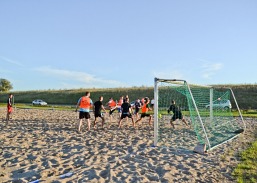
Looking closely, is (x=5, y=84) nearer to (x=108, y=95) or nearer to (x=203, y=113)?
(x=108, y=95)

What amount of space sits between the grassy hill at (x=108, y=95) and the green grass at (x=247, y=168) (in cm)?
3453

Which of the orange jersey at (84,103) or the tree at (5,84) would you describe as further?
the tree at (5,84)

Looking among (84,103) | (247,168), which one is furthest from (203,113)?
(247,168)

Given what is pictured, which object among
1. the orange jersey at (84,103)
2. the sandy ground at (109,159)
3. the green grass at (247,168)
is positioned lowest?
the green grass at (247,168)

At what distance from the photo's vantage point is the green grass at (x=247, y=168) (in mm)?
5645

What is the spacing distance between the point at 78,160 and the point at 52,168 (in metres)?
0.85

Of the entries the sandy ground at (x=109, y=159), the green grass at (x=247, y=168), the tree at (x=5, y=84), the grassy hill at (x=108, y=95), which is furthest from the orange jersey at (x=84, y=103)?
the tree at (x=5, y=84)

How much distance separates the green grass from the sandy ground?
172 mm

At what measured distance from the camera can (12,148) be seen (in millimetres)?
7969

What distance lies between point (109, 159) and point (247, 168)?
123 inches

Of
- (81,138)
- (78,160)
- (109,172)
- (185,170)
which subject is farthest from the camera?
(81,138)

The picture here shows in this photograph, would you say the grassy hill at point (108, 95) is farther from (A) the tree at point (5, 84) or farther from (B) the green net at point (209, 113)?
(A) the tree at point (5, 84)

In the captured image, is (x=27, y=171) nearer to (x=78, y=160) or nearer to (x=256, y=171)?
(x=78, y=160)

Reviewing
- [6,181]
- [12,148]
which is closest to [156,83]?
[12,148]
